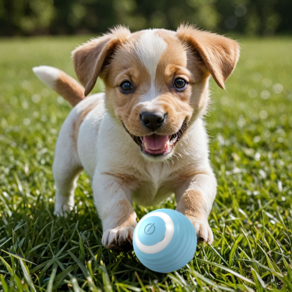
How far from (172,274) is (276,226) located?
3.68 ft

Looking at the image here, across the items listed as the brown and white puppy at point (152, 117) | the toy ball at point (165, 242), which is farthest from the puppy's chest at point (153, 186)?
the toy ball at point (165, 242)

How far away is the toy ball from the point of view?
211 centimetres

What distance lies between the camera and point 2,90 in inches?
355

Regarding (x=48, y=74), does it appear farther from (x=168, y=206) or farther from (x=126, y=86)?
(x=168, y=206)

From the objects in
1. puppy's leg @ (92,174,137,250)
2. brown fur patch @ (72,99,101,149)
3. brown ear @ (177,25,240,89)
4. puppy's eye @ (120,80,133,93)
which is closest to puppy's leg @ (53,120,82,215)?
brown fur patch @ (72,99,101,149)

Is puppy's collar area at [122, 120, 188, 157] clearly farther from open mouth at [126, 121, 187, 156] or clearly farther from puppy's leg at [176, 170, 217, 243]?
puppy's leg at [176, 170, 217, 243]

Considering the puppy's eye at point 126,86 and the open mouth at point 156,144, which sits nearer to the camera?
the open mouth at point 156,144

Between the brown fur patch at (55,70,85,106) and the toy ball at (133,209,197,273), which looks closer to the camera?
the toy ball at (133,209,197,273)

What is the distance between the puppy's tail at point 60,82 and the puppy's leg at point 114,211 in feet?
4.79

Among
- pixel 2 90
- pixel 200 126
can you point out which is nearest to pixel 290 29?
pixel 2 90

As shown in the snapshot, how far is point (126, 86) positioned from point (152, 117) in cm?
49

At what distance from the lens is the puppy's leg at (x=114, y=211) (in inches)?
91.9

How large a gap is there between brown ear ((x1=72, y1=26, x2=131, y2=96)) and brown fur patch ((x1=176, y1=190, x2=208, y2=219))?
1.12 m

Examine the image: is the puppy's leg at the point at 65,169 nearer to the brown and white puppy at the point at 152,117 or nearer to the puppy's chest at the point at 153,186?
the brown and white puppy at the point at 152,117
